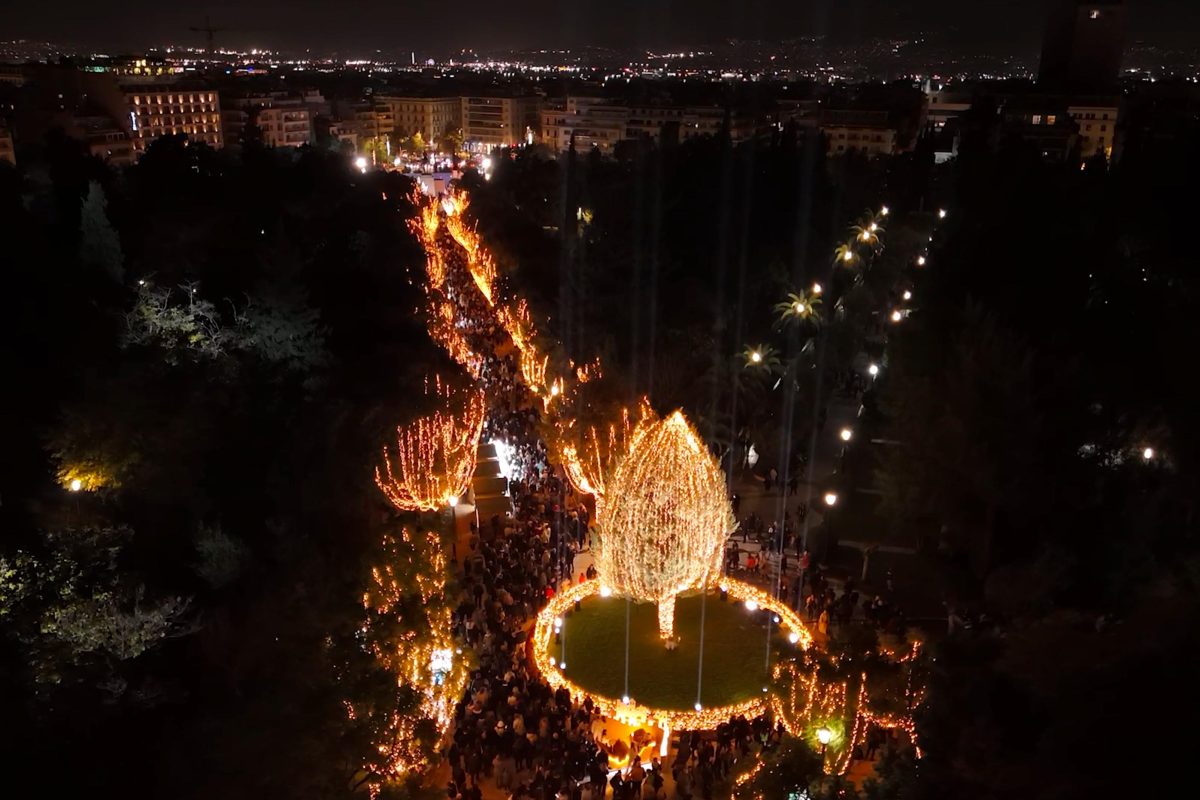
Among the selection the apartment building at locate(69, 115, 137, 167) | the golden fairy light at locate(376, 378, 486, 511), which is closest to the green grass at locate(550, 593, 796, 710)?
the golden fairy light at locate(376, 378, 486, 511)

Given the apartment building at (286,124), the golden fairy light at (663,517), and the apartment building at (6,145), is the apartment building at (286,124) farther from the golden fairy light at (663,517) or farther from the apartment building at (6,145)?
the golden fairy light at (663,517)

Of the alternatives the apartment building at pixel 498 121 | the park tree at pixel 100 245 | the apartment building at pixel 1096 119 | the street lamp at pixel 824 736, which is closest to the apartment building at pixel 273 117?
the apartment building at pixel 498 121

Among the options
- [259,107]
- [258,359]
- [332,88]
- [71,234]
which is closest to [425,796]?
[258,359]

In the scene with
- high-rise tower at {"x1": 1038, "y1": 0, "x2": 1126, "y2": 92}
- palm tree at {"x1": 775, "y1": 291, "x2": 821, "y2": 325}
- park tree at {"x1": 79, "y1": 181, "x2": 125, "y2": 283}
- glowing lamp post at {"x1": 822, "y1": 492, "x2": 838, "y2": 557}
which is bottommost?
glowing lamp post at {"x1": 822, "y1": 492, "x2": 838, "y2": 557}

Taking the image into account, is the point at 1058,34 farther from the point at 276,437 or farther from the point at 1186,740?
the point at 1186,740

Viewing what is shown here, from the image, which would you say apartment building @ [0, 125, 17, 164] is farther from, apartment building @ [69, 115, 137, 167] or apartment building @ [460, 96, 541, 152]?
apartment building @ [460, 96, 541, 152]

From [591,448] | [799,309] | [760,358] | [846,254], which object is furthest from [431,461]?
[846,254]
